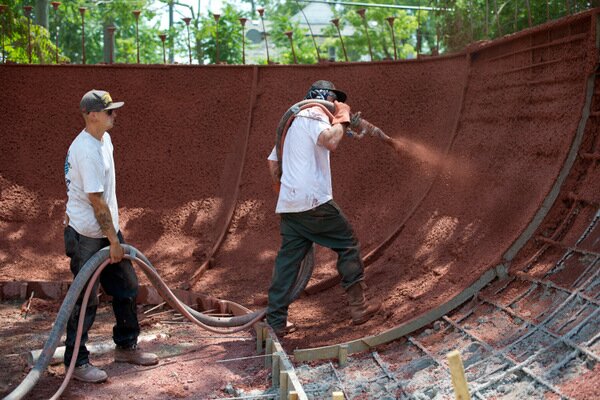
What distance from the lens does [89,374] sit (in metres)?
4.85

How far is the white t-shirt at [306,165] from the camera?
5648 millimetres

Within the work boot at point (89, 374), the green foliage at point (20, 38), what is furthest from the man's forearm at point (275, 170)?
the green foliage at point (20, 38)

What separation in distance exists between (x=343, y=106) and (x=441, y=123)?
2812 millimetres

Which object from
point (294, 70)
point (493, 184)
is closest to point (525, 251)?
point (493, 184)

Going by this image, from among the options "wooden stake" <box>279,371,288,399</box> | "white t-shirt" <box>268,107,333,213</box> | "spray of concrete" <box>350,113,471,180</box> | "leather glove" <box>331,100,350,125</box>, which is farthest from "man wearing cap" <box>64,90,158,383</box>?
"spray of concrete" <box>350,113,471,180</box>

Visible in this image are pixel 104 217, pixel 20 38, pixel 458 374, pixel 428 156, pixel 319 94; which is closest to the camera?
pixel 458 374

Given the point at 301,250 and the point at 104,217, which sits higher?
the point at 104,217

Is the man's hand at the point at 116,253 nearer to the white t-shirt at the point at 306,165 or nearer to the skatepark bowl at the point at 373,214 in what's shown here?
the skatepark bowl at the point at 373,214

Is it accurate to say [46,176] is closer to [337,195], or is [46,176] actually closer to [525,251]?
[337,195]

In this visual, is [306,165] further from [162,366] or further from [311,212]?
[162,366]

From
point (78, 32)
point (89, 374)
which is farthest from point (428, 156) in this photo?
point (78, 32)

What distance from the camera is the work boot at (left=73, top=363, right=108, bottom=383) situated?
15.9 ft

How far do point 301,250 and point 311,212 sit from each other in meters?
0.35

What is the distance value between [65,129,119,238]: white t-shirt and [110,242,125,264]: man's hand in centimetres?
16
